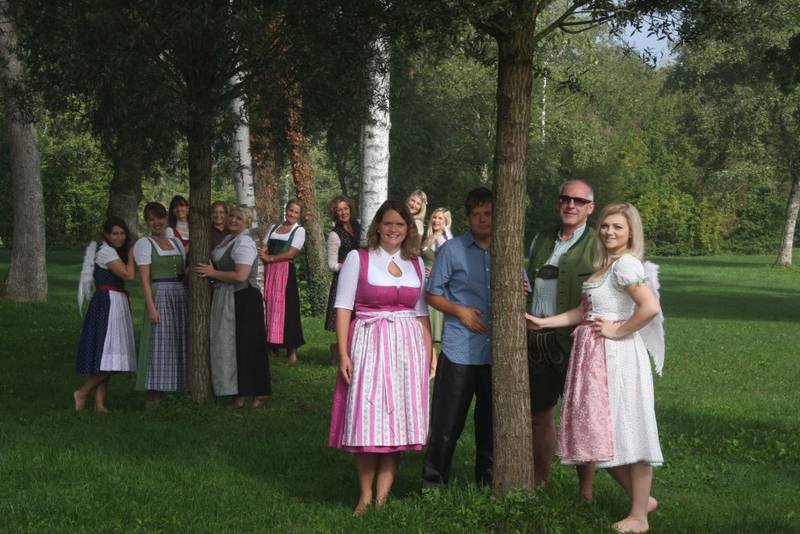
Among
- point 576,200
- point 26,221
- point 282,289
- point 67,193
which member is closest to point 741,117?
point 67,193

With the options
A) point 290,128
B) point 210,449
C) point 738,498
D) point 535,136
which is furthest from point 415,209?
point 535,136

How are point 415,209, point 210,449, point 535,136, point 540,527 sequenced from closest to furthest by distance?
point 540,527 < point 210,449 < point 415,209 < point 535,136

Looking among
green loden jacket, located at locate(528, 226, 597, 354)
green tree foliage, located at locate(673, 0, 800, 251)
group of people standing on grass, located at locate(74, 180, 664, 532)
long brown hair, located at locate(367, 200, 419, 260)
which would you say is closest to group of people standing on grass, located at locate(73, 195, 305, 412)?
group of people standing on grass, located at locate(74, 180, 664, 532)

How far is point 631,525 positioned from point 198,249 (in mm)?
6046

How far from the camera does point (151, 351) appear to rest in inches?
487

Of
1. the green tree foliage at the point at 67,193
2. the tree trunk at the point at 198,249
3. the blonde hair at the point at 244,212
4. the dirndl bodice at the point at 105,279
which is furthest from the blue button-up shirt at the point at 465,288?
the green tree foliage at the point at 67,193

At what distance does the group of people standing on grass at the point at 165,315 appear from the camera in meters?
12.2

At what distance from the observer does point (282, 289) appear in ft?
53.3

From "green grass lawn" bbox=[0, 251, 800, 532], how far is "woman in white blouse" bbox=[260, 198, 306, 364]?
365 mm

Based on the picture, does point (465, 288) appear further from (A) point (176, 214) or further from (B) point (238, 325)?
(A) point (176, 214)

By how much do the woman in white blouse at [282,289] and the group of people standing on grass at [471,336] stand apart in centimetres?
807

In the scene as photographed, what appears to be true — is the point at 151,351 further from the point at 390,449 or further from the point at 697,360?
the point at 697,360

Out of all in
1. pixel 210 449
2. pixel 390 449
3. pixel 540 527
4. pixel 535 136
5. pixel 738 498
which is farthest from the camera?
pixel 535 136

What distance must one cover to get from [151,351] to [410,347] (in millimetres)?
5352
